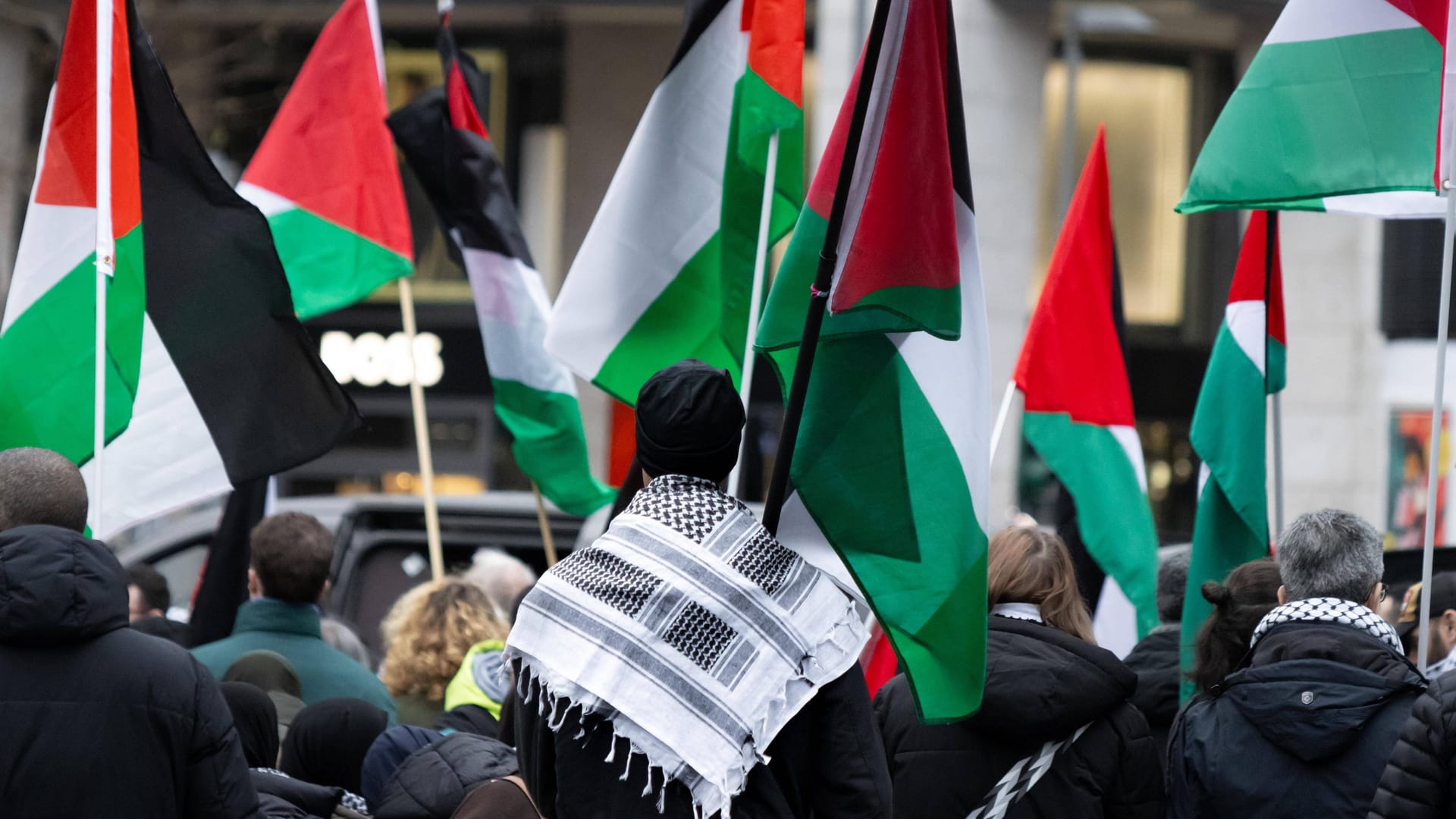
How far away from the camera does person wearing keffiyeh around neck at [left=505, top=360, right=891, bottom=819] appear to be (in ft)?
9.95

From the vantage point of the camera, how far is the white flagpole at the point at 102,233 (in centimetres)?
468

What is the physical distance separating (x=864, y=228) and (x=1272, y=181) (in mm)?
1784

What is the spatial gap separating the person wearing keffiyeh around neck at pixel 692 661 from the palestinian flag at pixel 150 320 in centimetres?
224

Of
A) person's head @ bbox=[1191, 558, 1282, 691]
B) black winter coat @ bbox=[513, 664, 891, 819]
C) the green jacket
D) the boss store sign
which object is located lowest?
the boss store sign

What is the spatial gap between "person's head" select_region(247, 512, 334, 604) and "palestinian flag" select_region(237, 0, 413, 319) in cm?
172

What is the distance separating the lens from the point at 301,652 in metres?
5.38

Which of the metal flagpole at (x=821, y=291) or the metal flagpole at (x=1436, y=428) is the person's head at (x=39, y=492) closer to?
the metal flagpole at (x=821, y=291)

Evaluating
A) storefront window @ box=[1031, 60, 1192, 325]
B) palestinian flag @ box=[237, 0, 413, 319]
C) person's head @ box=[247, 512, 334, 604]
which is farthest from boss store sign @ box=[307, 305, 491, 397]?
person's head @ box=[247, 512, 334, 604]

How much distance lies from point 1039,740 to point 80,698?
198cm

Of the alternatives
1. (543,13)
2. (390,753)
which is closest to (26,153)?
(543,13)

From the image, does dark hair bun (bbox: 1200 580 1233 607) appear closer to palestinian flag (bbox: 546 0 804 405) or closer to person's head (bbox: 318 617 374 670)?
palestinian flag (bbox: 546 0 804 405)

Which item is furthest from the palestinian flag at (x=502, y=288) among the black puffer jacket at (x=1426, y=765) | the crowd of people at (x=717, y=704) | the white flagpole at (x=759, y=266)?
the black puffer jacket at (x=1426, y=765)

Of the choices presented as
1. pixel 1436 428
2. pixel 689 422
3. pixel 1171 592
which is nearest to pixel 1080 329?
pixel 1171 592

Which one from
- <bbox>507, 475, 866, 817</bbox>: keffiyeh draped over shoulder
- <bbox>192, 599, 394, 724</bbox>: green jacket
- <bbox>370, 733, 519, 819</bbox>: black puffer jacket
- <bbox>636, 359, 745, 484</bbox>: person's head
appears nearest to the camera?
<bbox>507, 475, 866, 817</bbox>: keffiyeh draped over shoulder
